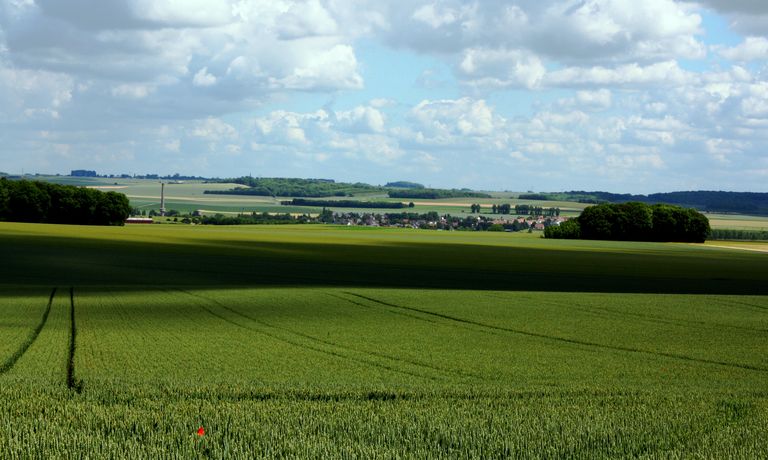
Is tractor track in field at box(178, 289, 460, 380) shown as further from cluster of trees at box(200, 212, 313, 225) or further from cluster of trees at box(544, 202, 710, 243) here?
cluster of trees at box(200, 212, 313, 225)

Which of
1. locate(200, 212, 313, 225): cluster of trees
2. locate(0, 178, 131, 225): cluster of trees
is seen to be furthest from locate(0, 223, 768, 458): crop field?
locate(200, 212, 313, 225): cluster of trees

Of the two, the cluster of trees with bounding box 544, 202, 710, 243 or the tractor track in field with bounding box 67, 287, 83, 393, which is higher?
the cluster of trees with bounding box 544, 202, 710, 243

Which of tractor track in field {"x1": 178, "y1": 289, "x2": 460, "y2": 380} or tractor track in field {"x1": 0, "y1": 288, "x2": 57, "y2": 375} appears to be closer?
tractor track in field {"x1": 0, "y1": 288, "x2": 57, "y2": 375}

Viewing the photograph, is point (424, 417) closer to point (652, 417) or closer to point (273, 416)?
point (273, 416)

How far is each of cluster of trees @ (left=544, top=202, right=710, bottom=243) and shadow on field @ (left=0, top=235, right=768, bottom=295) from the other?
36042 millimetres

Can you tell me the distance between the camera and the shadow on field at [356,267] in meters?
48.8

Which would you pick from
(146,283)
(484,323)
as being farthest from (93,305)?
(484,323)

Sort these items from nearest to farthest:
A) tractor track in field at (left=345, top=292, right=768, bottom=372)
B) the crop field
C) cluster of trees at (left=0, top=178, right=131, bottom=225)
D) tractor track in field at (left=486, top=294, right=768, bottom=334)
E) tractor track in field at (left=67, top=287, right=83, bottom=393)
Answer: the crop field → tractor track in field at (left=67, top=287, right=83, bottom=393) → tractor track in field at (left=345, top=292, right=768, bottom=372) → tractor track in field at (left=486, top=294, right=768, bottom=334) → cluster of trees at (left=0, top=178, right=131, bottom=225)

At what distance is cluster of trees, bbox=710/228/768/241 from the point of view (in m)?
140

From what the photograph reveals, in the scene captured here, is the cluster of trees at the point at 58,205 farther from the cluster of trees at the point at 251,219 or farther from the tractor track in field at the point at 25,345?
the tractor track in field at the point at 25,345

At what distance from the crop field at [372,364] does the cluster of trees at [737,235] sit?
8891 centimetres

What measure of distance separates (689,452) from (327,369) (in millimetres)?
10512

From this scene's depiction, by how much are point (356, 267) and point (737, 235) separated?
336 ft

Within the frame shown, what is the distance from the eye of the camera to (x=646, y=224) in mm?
120750
